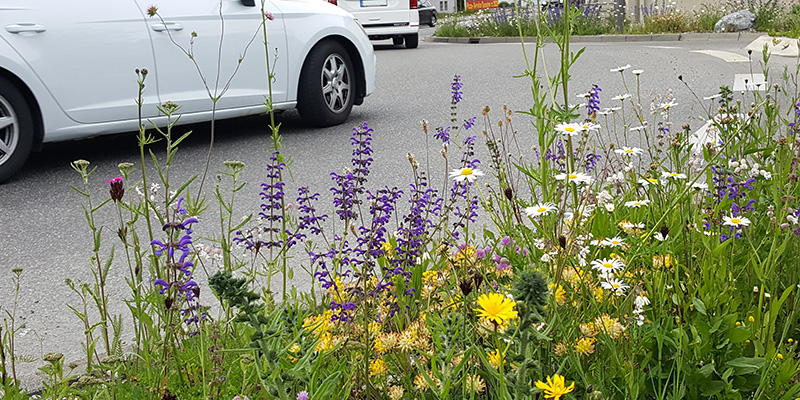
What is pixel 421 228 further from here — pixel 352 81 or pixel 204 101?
pixel 352 81

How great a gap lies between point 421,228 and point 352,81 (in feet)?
16.2

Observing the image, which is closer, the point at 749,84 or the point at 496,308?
the point at 496,308

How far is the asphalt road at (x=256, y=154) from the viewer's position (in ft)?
12.1

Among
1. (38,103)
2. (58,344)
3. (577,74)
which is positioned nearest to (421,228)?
(58,344)

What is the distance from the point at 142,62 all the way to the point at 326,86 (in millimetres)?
1892

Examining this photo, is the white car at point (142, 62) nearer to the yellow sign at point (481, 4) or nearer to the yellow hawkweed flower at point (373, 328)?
the yellow hawkweed flower at point (373, 328)

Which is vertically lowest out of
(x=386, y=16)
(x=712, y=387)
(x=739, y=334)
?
(x=712, y=387)

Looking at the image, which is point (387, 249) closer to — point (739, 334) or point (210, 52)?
point (739, 334)

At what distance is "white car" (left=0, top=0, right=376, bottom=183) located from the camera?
17.5ft

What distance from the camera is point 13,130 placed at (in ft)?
17.7

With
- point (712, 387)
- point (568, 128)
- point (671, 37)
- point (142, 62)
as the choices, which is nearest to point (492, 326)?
point (712, 387)

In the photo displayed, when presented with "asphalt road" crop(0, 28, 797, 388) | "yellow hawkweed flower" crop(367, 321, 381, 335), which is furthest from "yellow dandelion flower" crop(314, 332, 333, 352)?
"asphalt road" crop(0, 28, 797, 388)

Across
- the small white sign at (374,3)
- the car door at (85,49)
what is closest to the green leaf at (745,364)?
the car door at (85,49)

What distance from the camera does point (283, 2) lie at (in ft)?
22.7
